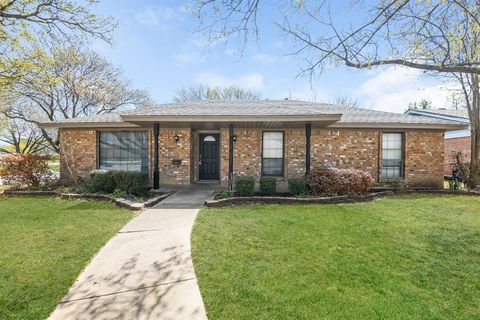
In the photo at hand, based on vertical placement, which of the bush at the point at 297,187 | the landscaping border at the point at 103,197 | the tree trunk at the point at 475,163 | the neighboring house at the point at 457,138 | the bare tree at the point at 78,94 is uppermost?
the bare tree at the point at 78,94

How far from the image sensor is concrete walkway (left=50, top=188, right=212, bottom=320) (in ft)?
8.59

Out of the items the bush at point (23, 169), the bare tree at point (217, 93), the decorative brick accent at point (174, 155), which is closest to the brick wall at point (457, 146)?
the decorative brick accent at point (174, 155)

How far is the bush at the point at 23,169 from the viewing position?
9266mm

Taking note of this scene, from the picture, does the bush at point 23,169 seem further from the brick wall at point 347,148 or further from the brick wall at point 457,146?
the brick wall at point 457,146

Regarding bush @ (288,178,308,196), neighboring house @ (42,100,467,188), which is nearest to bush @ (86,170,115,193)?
neighboring house @ (42,100,467,188)

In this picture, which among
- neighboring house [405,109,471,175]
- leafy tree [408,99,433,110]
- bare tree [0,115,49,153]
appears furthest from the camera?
leafy tree [408,99,433,110]

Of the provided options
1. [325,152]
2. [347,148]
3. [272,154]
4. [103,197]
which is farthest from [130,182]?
[347,148]

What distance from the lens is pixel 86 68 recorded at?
69.1ft

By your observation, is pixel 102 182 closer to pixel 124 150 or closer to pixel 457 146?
pixel 124 150

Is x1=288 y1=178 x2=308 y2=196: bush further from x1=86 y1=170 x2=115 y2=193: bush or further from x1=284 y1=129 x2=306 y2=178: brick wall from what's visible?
x1=86 y1=170 x2=115 y2=193: bush

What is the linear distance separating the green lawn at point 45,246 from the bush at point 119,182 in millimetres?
918

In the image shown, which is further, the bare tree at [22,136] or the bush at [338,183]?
the bare tree at [22,136]

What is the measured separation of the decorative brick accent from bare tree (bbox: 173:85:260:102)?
65.3 feet

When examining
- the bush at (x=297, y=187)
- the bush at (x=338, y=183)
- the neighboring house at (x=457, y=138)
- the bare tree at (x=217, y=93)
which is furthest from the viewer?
the bare tree at (x=217, y=93)
